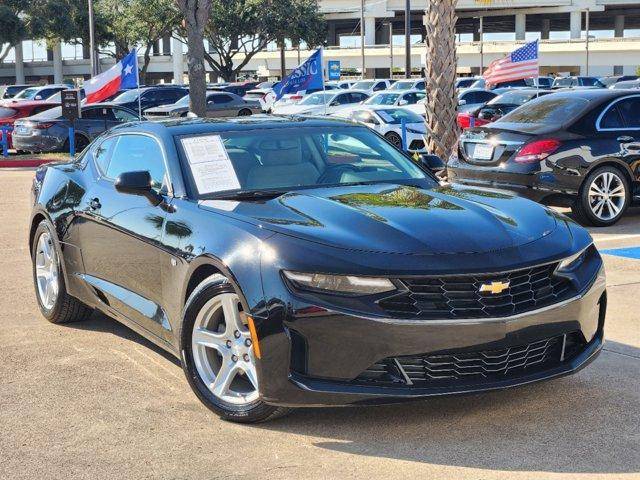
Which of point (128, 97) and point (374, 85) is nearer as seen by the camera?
point (128, 97)

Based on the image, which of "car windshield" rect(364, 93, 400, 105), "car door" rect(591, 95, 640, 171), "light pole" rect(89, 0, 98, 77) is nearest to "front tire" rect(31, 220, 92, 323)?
"car door" rect(591, 95, 640, 171)

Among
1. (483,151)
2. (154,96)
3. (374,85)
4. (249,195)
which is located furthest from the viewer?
(374,85)

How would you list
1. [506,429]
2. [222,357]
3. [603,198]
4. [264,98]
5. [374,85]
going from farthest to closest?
[374,85] → [264,98] → [603,198] → [222,357] → [506,429]

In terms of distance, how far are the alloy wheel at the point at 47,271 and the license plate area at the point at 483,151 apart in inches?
236

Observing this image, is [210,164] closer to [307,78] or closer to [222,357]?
[222,357]

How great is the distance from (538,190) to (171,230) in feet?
21.9

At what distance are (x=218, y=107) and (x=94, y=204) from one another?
85.7 feet

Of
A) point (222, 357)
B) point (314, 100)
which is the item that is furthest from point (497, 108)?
point (222, 357)

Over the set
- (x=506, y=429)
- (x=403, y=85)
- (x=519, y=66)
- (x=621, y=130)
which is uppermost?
(x=519, y=66)

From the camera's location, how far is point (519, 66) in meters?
22.9

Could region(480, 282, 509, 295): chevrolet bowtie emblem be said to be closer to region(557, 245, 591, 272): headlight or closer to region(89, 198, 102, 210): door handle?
region(557, 245, 591, 272): headlight

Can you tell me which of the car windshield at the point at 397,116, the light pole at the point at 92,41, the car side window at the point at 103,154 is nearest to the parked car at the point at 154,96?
the car windshield at the point at 397,116

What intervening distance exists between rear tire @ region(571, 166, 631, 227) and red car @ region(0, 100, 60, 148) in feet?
62.7

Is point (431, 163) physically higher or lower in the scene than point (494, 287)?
higher
